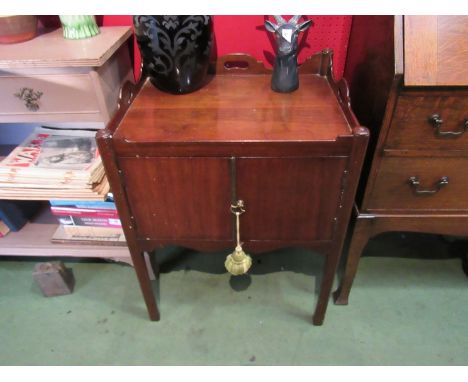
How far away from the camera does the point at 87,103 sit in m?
0.87

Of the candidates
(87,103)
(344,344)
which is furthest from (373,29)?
(344,344)

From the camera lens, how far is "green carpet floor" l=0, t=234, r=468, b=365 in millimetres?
1080

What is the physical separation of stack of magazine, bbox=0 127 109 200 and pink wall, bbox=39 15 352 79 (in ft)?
1.30

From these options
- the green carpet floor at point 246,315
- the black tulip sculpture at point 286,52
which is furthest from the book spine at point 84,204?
the black tulip sculpture at point 286,52

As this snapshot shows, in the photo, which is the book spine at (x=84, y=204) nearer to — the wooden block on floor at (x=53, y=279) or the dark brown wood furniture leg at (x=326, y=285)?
the wooden block on floor at (x=53, y=279)

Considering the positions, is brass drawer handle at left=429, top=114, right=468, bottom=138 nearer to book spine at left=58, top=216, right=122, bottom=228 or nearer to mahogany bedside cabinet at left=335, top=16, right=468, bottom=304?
mahogany bedside cabinet at left=335, top=16, right=468, bottom=304

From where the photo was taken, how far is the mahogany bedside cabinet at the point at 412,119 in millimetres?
694

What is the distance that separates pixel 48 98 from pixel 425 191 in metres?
1.02

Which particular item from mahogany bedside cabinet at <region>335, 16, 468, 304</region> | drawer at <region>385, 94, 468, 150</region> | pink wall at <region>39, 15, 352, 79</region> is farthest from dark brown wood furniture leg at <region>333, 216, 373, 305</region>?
pink wall at <region>39, 15, 352, 79</region>

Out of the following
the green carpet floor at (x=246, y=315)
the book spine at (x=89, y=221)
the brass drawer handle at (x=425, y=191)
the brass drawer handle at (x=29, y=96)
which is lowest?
the green carpet floor at (x=246, y=315)

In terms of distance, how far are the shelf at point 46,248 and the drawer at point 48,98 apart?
0.51m

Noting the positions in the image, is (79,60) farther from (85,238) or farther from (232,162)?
(85,238)

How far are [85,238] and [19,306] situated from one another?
36 centimetres

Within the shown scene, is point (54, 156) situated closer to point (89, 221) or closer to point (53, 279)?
point (89, 221)
